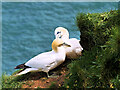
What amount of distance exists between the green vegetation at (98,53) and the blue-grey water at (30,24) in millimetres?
4121

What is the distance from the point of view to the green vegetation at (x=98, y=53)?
339cm

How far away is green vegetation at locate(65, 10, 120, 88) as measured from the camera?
3.39 meters

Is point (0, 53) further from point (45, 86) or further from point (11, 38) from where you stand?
point (45, 86)

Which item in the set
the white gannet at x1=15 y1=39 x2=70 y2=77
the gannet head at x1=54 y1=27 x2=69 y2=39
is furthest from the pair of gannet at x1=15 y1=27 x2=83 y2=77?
the gannet head at x1=54 y1=27 x2=69 y2=39

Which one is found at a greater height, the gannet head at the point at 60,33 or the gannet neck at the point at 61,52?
the gannet head at the point at 60,33

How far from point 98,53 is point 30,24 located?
5.98m

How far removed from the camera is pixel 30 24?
9.46 metres

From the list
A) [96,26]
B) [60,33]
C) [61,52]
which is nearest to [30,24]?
[60,33]

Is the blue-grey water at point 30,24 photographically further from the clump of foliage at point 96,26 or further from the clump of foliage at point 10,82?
the clump of foliage at point 96,26

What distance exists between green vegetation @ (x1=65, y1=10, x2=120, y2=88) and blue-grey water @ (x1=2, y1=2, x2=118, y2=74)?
4121mm

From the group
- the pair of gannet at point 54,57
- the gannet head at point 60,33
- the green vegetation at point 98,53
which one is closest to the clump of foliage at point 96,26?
the green vegetation at point 98,53

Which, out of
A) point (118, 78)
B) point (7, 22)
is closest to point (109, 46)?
point (118, 78)

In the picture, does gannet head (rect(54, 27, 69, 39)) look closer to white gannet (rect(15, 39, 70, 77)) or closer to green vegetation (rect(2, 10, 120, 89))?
white gannet (rect(15, 39, 70, 77))

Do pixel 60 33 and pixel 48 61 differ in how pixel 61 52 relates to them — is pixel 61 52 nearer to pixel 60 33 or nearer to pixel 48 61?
pixel 48 61
